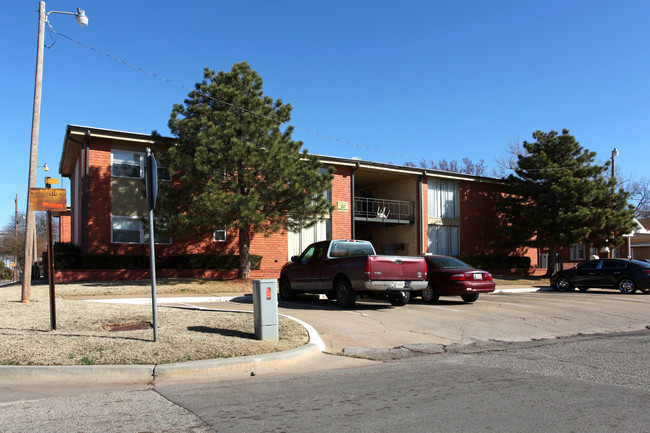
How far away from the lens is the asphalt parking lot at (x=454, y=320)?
9.40 metres

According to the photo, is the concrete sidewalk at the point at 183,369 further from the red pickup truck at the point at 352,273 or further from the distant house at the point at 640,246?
the distant house at the point at 640,246

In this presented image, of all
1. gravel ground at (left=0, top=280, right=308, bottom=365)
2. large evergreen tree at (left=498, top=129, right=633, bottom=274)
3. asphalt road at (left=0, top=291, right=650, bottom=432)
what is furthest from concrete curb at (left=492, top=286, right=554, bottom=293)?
gravel ground at (left=0, top=280, right=308, bottom=365)

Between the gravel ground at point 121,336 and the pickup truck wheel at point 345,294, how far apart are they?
2.85 m

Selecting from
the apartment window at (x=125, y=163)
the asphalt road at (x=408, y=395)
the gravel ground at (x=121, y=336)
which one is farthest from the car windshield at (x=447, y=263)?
the apartment window at (x=125, y=163)

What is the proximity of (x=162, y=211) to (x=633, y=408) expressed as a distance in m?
17.0

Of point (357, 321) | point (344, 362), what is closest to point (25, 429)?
point (344, 362)

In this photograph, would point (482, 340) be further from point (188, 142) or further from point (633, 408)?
point (188, 142)

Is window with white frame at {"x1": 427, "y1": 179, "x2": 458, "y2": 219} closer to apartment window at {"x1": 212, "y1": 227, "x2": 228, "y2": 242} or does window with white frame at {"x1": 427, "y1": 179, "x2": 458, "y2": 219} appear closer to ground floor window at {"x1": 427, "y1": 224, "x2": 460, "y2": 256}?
ground floor window at {"x1": 427, "y1": 224, "x2": 460, "y2": 256}

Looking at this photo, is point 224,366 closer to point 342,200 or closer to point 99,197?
point 99,197

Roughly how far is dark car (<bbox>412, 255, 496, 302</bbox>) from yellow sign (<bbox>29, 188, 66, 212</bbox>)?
9.81 metres

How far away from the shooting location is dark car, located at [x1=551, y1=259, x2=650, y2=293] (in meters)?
19.2

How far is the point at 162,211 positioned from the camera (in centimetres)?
1911

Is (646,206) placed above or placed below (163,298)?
above

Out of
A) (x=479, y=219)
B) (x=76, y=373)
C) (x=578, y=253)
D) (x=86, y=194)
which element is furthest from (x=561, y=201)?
(x=76, y=373)
